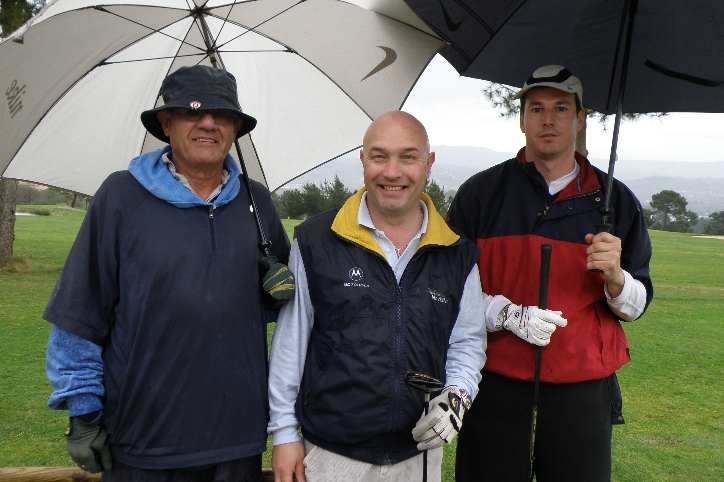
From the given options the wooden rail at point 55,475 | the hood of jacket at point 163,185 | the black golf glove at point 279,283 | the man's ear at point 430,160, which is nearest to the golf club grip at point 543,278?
the man's ear at point 430,160

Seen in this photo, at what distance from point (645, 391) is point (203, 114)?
653 centimetres

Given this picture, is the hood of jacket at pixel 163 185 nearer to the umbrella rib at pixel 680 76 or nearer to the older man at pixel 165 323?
the older man at pixel 165 323

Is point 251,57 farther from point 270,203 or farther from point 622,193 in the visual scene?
point 622,193

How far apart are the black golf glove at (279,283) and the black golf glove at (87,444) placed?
0.83 metres

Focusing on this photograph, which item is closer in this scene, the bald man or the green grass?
the bald man

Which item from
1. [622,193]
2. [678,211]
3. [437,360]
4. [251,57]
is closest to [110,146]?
[251,57]

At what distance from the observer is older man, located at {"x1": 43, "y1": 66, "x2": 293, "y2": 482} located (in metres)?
2.36

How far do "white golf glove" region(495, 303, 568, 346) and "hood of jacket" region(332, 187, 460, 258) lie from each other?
18.2 inches

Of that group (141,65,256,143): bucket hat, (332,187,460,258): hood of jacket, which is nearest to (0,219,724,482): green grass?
(332,187,460,258): hood of jacket

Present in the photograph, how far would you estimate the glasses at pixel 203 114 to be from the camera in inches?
98.3

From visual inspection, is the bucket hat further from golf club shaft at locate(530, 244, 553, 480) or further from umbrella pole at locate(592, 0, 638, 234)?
umbrella pole at locate(592, 0, 638, 234)

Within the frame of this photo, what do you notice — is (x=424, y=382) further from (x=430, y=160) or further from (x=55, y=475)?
(x=55, y=475)

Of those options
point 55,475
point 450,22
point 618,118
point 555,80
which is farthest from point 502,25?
point 55,475

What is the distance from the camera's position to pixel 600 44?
314 centimetres
